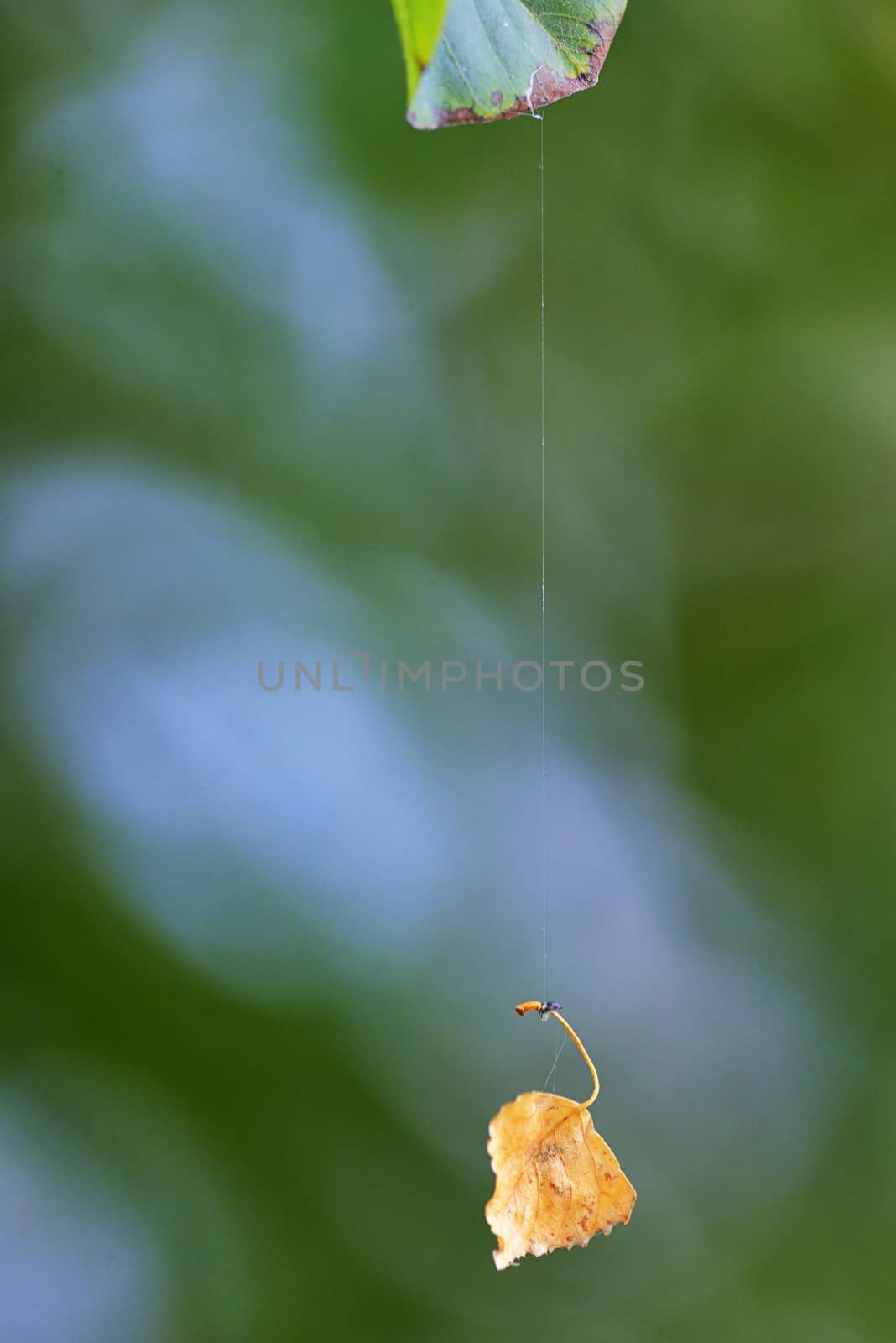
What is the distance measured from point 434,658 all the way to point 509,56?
38.2 inches

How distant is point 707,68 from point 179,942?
124 cm

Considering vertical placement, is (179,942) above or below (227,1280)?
above

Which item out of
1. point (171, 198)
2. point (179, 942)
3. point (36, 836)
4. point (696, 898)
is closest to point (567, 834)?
point (696, 898)

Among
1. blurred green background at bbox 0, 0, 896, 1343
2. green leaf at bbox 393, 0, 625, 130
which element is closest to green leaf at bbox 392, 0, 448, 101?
green leaf at bbox 393, 0, 625, 130

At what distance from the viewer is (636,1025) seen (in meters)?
1.24

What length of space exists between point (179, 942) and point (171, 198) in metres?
0.91

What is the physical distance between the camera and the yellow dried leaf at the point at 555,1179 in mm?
504

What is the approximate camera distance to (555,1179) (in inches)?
20.1

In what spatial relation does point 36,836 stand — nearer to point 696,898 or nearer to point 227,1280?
point 227,1280

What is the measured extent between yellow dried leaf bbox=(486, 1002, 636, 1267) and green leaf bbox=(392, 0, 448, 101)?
427mm

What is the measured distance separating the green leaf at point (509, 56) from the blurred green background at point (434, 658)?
0.92 meters

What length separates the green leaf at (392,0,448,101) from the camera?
0.19 metres

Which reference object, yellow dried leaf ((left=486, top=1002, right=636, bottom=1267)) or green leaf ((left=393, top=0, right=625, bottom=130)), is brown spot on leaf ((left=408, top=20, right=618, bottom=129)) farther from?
yellow dried leaf ((left=486, top=1002, right=636, bottom=1267))

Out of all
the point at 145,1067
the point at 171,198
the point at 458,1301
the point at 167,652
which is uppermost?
the point at 171,198
